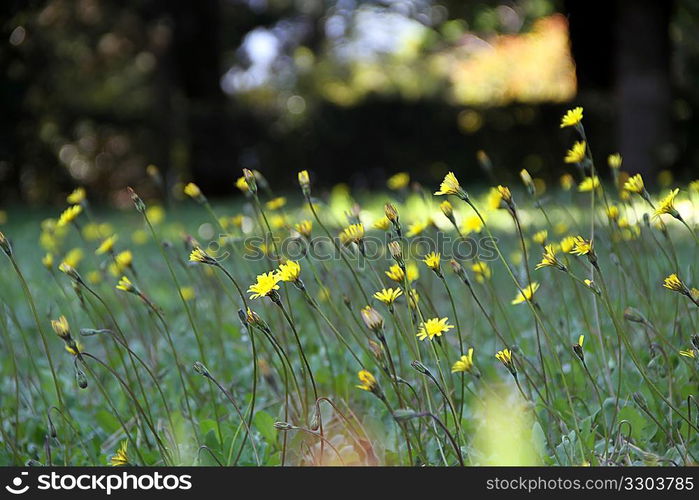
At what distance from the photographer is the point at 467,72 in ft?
81.8

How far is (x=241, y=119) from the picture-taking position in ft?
36.6

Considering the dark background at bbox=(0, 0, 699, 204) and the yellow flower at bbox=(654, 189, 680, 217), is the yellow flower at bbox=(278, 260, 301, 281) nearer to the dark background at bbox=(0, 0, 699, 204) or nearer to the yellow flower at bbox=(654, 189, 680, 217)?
the yellow flower at bbox=(654, 189, 680, 217)

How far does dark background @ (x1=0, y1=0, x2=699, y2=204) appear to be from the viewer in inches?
406

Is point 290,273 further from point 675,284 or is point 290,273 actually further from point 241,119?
point 241,119

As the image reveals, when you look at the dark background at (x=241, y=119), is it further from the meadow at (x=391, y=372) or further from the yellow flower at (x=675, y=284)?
the yellow flower at (x=675, y=284)

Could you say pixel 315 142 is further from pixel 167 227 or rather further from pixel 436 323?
pixel 436 323

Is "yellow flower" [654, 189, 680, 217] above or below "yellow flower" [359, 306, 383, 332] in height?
above

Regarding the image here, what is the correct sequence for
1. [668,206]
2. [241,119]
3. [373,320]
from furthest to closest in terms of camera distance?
[241,119] < [668,206] < [373,320]

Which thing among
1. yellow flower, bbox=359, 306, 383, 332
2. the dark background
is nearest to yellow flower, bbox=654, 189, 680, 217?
yellow flower, bbox=359, 306, 383, 332

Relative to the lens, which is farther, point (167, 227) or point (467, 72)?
point (467, 72)

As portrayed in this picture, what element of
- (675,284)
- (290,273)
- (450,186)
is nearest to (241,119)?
(450,186)

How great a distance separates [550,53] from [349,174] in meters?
13.2
